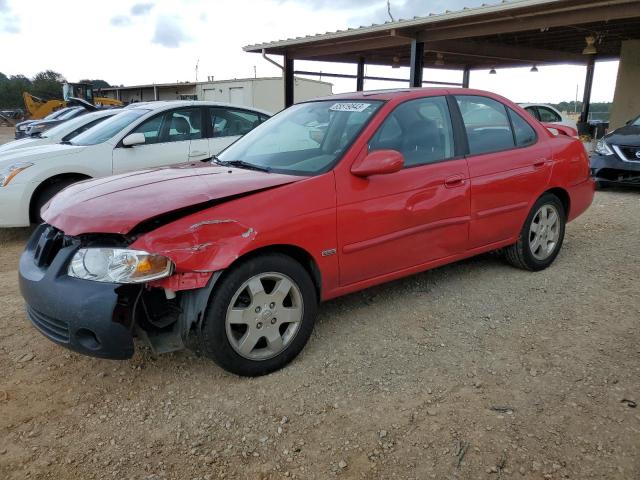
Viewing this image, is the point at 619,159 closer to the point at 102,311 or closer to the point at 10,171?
the point at 102,311

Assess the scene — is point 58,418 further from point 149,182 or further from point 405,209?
point 405,209

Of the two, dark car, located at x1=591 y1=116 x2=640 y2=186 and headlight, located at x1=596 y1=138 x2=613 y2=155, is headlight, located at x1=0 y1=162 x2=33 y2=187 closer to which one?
→ dark car, located at x1=591 y1=116 x2=640 y2=186

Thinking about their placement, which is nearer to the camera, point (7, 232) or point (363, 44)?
point (7, 232)

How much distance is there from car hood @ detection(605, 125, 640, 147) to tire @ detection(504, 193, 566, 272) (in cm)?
447

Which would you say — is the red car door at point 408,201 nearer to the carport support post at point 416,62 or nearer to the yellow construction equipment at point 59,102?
the carport support post at point 416,62

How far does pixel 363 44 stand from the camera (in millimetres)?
14016

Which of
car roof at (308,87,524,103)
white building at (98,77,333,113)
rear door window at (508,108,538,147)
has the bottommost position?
rear door window at (508,108,538,147)

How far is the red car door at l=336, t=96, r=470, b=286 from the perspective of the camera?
3.27 metres

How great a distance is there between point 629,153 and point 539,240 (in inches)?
193

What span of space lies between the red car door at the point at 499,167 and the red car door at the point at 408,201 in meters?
0.16

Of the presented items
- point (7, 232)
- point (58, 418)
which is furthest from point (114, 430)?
point (7, 232)

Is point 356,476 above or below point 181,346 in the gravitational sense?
below

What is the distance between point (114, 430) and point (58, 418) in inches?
13.3

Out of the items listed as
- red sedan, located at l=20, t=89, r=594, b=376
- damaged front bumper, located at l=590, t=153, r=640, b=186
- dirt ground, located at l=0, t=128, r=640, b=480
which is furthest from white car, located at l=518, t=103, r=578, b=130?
dirt ground, located at l=0, t=128, r=640, b=480
